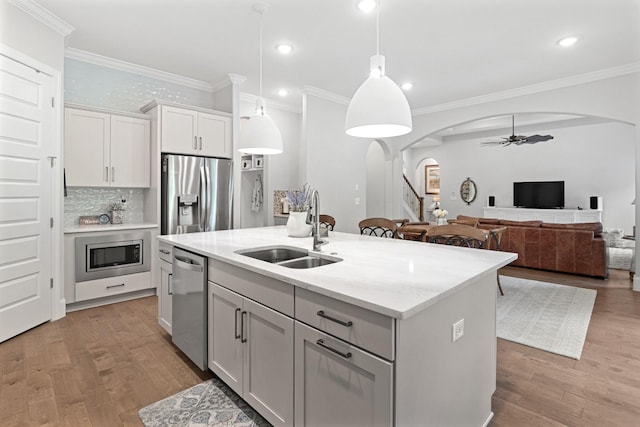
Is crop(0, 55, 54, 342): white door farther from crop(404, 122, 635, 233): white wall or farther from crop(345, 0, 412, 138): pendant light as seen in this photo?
crop(404, 122, 635, 233): white wall

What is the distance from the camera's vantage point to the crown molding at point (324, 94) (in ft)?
17.1

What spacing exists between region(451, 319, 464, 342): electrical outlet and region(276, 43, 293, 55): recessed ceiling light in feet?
11.0

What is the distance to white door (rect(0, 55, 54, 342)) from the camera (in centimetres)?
284

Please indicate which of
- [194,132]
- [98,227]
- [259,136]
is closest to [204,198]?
[194,132]

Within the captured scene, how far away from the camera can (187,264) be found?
2.39 m

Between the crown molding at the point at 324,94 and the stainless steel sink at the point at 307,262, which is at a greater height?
the crown molding at the point at 324,94

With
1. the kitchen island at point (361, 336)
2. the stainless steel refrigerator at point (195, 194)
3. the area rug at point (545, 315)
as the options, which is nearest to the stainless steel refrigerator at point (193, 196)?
the stainless steel refrigerator at point (195, 194)

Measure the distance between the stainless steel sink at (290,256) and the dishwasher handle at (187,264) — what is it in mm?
310

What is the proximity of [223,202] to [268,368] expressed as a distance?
3.21 meters

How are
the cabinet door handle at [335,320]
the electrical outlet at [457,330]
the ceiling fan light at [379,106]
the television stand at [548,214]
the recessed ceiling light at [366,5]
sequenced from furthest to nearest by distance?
1. the television stand at [548,214]
2. the recessed ceiling light at [366,5]
3. the ceiling fan light at [379,106]
4. the electrical outlet at [457,330]
5. the cabinet door handle at [335,320]

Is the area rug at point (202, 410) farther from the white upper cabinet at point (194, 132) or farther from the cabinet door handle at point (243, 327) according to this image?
the white upper cabinet at point (194, 132)

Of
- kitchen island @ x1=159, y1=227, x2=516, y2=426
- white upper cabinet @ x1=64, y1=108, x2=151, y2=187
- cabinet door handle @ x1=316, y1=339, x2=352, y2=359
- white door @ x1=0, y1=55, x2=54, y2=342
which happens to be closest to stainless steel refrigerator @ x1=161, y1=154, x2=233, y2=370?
white upper cabinet @ x1=64, y1=108, x2=151, y2=187

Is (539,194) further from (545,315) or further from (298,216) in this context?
(298,216)

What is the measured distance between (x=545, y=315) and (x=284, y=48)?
13.3 ft
